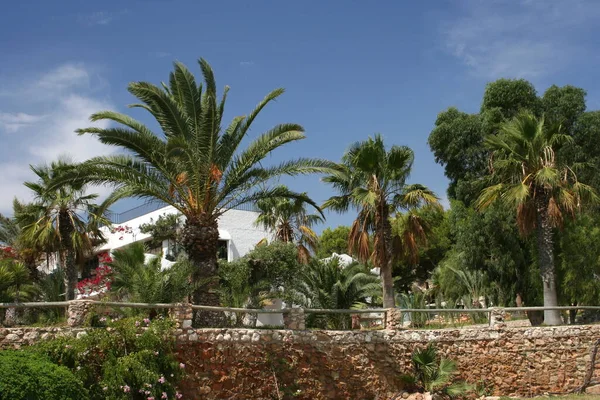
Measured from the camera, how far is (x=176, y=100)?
18516 millimetres

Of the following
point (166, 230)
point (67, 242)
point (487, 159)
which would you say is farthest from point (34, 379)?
point (487, 159)

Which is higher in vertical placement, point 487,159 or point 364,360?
point 487,159

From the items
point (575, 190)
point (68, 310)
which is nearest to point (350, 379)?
point (68, 310)

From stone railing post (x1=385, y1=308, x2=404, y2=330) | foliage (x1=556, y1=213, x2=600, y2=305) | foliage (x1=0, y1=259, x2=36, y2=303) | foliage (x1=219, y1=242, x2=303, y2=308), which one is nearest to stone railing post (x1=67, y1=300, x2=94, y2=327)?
foliage (x1=0, y1=259, x2=36, y2=303)

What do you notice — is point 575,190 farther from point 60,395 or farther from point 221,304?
point 60,395

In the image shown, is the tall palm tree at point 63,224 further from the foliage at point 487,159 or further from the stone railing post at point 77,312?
the foliage at point 487,159

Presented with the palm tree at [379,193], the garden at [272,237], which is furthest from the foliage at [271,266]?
the palm tree at [379,193]

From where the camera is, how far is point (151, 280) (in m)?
15.9

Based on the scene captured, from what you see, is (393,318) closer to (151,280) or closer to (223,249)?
(151,280)

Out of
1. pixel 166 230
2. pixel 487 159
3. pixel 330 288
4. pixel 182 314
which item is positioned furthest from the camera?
pixel 487 159

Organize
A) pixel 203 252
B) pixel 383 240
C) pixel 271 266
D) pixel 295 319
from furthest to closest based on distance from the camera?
pixel 271 266
pixel 383 240
pixel 203 252
pixel 295 319

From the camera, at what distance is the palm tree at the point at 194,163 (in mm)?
16766

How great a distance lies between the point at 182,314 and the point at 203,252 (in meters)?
2.58

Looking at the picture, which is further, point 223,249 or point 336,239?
point 336,239
